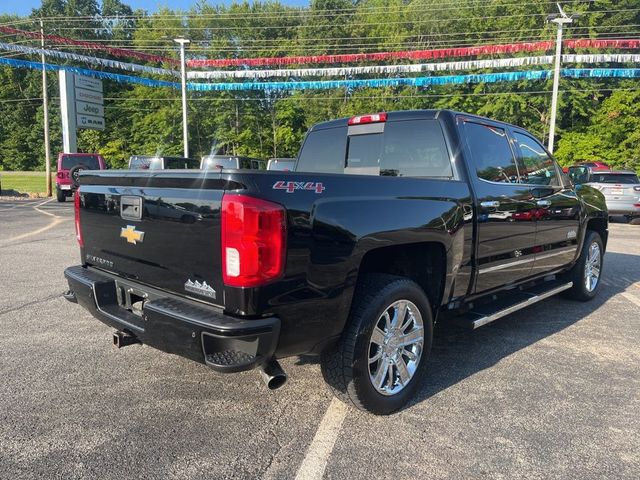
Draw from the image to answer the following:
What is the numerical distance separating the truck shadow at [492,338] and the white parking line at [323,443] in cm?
51

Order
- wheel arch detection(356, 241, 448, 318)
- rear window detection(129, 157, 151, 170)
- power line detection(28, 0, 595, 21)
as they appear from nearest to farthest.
A: wheel arch detection(356, 241, 448, 318) → rear window detection(129, 157, 151, 170) → power line detection(28, 0, 595, 21)

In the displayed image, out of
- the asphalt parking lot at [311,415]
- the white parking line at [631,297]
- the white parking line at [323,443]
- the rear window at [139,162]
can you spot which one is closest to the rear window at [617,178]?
the white parking line at [631,297]

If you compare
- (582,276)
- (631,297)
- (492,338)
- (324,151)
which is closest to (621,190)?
(631,297)

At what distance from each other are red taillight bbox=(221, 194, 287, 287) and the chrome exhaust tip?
1.64 ft

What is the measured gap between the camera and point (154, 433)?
109 inches

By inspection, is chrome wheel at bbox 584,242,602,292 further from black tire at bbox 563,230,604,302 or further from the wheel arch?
the wheel arch

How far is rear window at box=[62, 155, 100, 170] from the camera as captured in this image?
62.5 feet

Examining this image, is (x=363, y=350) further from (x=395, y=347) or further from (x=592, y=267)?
(x=592, y=267)

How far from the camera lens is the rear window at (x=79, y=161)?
19045 mm

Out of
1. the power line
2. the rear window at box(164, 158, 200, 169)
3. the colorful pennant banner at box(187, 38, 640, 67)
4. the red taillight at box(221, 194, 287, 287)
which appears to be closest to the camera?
the red taillight at box(221, 194, 287, 287)

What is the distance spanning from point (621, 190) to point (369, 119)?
13.1m

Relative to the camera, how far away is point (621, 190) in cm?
1411

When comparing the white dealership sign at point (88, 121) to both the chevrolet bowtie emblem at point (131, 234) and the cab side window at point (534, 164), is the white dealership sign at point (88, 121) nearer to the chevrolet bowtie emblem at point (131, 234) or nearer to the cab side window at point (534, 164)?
the chevrolet bowtie emblem at point (131, 234)

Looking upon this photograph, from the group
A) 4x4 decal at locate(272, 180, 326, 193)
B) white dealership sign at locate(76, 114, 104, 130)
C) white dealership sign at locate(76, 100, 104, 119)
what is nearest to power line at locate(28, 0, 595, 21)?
white dealership sign at locate(76, 100, 104, 119)
